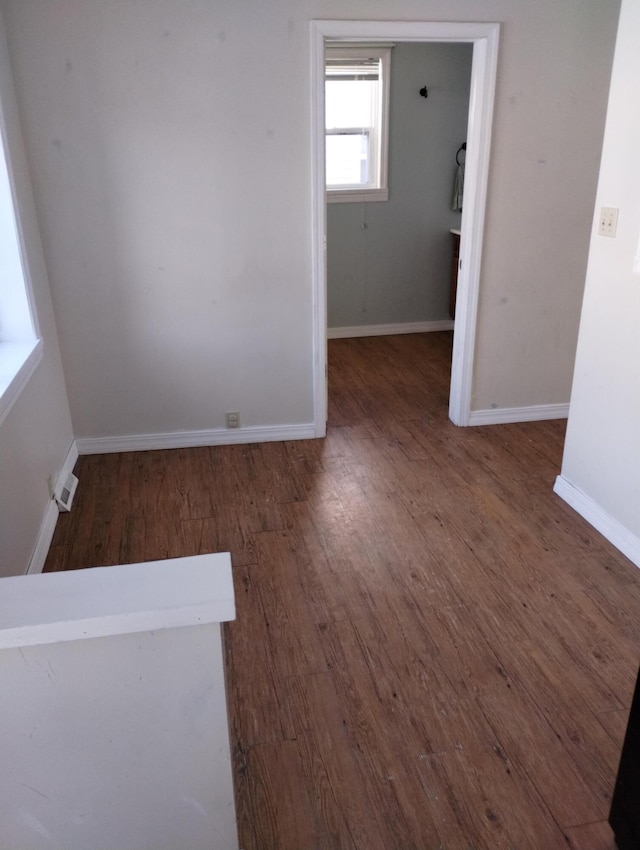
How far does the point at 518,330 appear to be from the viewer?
3777 mm

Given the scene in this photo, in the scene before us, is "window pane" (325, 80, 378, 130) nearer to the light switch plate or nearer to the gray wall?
the gray wall

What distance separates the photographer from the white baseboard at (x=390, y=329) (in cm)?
573

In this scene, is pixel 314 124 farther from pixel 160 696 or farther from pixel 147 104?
pixel 160 696

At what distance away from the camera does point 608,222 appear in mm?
2635

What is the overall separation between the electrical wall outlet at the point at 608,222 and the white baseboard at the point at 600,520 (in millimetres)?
1103

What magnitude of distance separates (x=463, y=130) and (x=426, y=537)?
3.80m

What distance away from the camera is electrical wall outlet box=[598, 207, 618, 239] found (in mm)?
2598

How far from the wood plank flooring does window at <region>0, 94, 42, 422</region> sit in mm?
742

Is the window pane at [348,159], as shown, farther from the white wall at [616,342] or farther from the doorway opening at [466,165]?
the white wall at [616,342]

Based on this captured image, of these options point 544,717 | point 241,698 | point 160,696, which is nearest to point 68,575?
point 160,696

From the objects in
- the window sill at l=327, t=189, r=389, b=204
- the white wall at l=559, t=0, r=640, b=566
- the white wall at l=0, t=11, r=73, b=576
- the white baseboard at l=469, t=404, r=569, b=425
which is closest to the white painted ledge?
the white wall at l=0, t=11, r=73, b=576

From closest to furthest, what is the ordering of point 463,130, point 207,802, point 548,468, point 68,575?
point 68,575 → point 207,802 → point 548,468 → point 463,130

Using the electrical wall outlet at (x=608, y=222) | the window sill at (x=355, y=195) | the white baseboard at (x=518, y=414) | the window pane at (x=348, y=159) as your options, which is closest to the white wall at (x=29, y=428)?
the white baseboard at (x=518, y=414)

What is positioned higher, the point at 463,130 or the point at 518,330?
the point at 463,130
